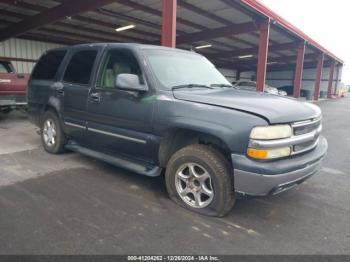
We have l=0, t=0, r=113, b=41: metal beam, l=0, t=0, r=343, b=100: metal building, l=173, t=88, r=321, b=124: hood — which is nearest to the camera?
l=173, t=88, r=321, b=124: hood

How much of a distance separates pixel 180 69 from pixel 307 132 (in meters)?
1.84

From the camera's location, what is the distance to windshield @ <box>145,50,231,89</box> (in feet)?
12.0

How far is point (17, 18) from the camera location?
13.9 meters

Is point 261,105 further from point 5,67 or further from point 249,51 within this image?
point 249,51

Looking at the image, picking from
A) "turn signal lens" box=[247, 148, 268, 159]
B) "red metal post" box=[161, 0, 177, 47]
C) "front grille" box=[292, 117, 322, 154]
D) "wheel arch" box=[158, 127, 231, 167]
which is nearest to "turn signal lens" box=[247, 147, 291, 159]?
"turn signal lens" box=[247, 148, 268, 159]

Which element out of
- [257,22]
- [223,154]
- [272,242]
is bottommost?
[272,242]

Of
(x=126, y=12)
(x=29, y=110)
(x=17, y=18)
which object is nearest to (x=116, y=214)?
(x=29, y=110)

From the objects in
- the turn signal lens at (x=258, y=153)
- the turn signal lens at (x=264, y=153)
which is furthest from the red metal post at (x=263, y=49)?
the turn signal lens at (x=258, y=153)

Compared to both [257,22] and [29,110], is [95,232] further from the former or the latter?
[257,22]

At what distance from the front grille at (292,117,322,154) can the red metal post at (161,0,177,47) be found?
15.3ft

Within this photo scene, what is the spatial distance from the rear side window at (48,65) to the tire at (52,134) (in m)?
0.73

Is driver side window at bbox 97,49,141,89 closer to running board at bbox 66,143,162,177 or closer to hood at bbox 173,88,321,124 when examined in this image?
hood at bbox 173,88,321,124

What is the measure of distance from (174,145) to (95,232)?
1350 millimetres

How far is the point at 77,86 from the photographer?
14.6 ft
